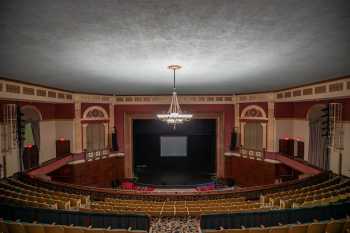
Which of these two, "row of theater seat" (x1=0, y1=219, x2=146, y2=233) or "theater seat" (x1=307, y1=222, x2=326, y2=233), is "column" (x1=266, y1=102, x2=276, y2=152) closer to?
"theater seat" (x1=307, y1=222, x2=326, y2=233)

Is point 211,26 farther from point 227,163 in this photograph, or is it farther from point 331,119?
point 227,163

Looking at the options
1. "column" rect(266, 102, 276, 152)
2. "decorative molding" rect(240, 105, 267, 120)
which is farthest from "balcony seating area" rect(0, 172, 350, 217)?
"decorative molding" rect(240, 105, 267, 120)

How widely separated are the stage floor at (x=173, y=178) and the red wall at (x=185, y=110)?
2.62m

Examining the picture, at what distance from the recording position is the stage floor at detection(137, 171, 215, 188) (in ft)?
44.3

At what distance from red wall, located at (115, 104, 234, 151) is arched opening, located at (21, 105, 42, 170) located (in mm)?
4768

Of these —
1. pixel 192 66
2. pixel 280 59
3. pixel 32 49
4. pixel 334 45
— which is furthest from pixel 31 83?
pixel 334 45

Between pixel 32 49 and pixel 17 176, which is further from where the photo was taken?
pixel 17 176

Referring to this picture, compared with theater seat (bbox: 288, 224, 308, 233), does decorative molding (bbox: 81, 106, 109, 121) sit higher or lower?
higher

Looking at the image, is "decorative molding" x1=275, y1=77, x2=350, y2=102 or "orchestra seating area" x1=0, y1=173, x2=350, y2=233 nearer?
"orchestra seating area" x1=0, y1=173, x2=350, y2=233

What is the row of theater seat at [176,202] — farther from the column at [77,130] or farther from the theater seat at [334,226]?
the column at [77,130]

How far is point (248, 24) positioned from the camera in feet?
10.1

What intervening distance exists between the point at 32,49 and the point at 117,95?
395 inches

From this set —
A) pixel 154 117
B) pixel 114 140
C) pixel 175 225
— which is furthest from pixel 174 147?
pixel 175 225

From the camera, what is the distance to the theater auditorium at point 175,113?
2988mm
